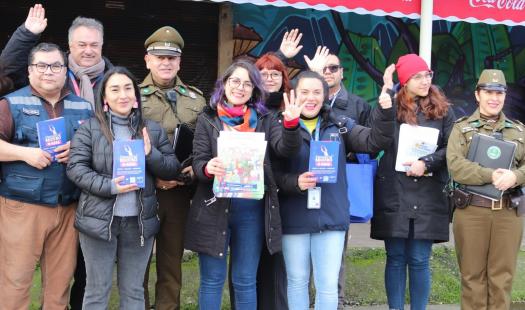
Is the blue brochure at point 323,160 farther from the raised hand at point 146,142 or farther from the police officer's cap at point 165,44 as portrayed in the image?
the police officer's cap at point 165,44

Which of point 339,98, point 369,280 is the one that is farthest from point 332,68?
point 369,280

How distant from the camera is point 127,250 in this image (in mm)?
3869

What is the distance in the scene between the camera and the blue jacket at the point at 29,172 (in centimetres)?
381

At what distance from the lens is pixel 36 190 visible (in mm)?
3793

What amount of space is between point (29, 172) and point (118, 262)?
0.80 metres

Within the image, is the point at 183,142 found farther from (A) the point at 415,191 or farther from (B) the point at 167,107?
(A) the point at 415,191

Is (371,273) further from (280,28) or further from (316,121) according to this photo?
(280,28)

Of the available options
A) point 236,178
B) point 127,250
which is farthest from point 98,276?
point 236,178

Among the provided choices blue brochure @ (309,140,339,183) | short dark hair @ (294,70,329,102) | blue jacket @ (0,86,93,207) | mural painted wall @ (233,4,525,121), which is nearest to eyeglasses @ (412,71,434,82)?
short dark hair @ (294,70,329,102)

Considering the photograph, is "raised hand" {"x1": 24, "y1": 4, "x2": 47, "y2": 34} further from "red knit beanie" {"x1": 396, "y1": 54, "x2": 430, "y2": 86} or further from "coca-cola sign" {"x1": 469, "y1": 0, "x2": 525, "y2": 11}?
"coca-cola sign" {"x1": 469, "y1": 0, "x2": 525, "y2": 11}

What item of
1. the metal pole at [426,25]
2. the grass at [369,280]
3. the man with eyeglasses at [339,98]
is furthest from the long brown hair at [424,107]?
the metal pole at [426,25]

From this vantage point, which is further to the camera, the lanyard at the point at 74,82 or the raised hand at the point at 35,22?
the lanyard at the point at 74,82

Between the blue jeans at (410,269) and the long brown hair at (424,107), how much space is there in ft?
3.02

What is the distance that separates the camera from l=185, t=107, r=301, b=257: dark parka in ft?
12.7
